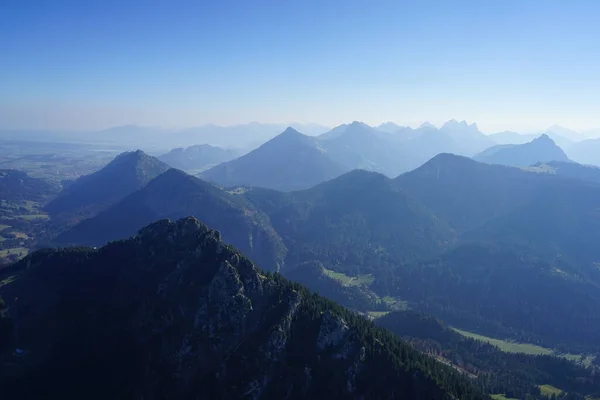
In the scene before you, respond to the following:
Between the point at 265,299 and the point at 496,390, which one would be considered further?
the point at 496,390

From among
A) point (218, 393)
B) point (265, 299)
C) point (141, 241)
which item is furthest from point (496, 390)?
point (141, 241)

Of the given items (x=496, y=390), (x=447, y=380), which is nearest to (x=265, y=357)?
(x=447, y=380)

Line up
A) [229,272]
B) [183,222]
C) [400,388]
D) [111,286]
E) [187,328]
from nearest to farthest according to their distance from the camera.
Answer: [400,388]
[187,328]
[229,272]
[111,286]
[183,222]

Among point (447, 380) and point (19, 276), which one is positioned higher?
point (19, 276)

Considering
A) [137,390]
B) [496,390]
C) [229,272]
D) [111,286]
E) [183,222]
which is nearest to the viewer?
[137,390]

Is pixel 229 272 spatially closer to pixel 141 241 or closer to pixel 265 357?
pixel 265 357

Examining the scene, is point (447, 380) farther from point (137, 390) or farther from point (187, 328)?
point (137, 390)

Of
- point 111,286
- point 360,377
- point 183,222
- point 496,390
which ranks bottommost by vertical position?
point 496,390
